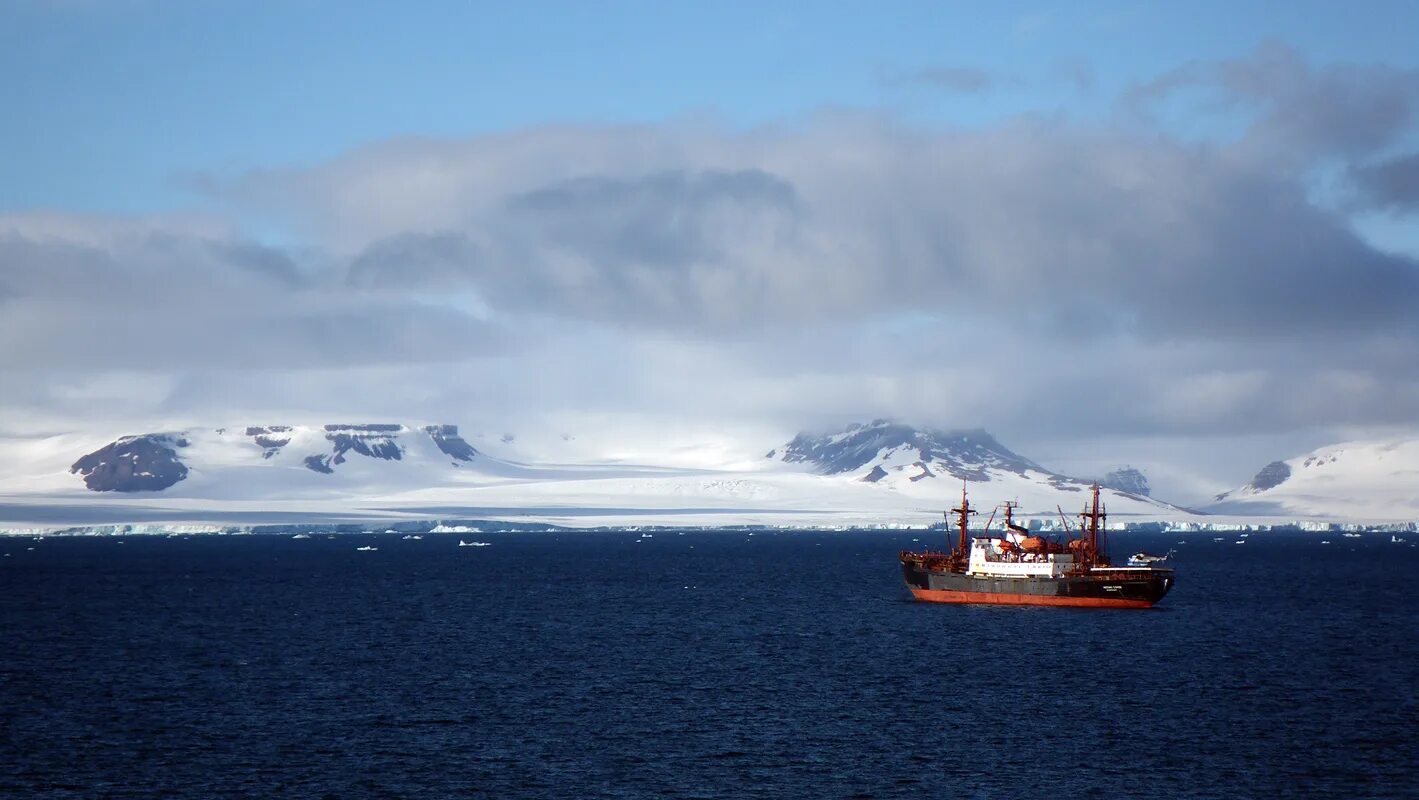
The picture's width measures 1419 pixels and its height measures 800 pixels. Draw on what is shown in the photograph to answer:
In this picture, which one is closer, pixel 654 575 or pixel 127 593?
pixel 127 593

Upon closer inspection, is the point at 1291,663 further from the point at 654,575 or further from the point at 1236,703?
the point at 654,575

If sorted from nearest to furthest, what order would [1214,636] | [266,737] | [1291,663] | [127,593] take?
[266,737] → [1291,663] → [1214,636] → [127,593]

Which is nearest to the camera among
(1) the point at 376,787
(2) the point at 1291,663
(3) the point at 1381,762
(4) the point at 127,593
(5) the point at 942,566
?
(1) the point at 376,787

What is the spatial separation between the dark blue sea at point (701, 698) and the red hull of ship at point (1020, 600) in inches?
107

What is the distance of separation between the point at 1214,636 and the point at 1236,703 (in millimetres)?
28280

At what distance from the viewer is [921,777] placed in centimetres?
4859

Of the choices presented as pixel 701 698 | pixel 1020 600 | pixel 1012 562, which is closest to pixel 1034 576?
pixel 1020 600

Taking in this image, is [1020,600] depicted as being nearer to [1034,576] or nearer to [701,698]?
[1034,576]

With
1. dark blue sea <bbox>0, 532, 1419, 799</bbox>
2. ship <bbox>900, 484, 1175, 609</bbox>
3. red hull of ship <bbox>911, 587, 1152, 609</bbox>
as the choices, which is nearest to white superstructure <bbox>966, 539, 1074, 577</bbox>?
Answer: ship <bbox>900, 484, 1175, 609</bbox>

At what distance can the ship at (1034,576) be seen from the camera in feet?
363

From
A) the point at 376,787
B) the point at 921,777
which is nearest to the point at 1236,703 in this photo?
the point at 921,777

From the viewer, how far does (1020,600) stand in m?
114

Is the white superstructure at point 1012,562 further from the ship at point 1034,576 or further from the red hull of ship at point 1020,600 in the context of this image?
the red hull of ship at point 1020,600

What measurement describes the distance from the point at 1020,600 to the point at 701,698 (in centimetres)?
5472
